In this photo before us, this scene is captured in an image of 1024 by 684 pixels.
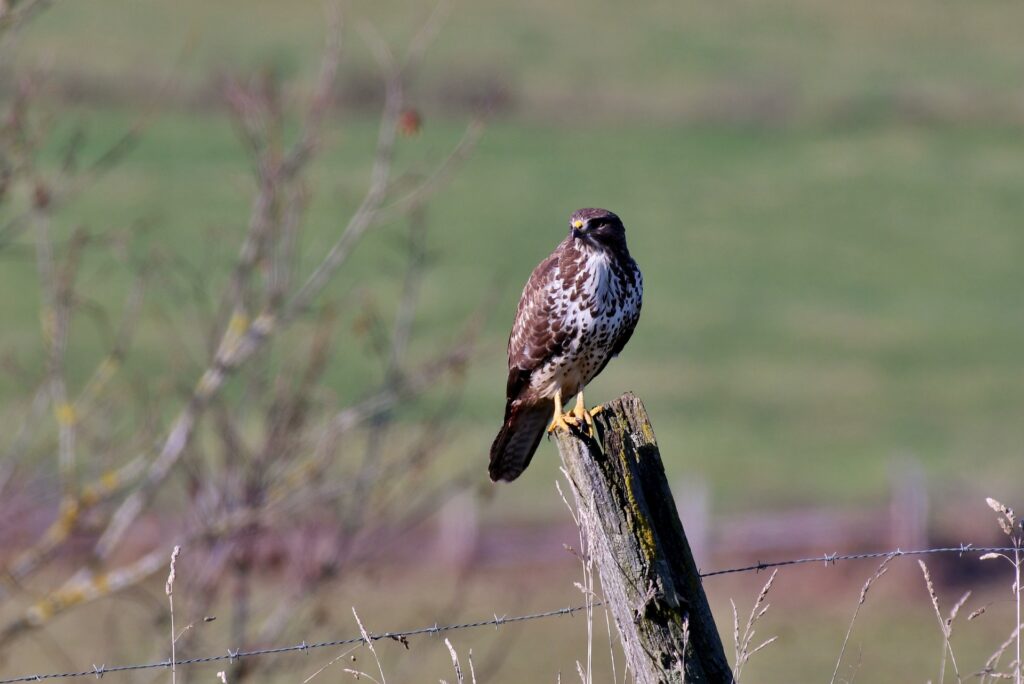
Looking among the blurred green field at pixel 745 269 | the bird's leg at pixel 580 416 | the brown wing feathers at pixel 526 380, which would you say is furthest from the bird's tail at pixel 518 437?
the blurred green field at pixel 745 269

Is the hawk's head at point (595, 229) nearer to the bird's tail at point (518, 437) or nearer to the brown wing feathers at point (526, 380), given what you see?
the brown wing feathers at point (526, 380)

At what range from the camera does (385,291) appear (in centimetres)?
2780

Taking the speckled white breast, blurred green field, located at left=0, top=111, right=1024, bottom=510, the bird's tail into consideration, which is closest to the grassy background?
blurred green field, located at left=0, top=111, right=1024, bottom=510

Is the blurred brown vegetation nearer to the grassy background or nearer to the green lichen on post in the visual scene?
the green lichen on post

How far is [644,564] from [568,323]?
1905 mm

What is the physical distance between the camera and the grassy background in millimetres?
23203

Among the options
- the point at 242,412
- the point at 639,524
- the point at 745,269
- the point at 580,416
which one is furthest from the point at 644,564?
the point at 745,269

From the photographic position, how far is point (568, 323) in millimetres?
5812

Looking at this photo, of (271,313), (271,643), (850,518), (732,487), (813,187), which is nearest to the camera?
(271,313)

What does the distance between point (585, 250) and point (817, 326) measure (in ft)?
72.3

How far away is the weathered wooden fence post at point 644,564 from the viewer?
13.1ft

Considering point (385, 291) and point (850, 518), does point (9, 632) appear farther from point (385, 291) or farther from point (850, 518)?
point (385, 291)

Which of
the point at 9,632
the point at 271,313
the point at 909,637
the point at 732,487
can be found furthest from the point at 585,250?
the point at 732,487

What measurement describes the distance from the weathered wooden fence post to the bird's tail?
1.71 meters
